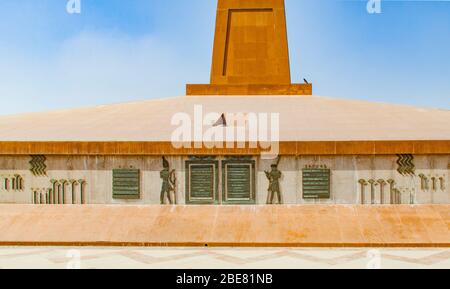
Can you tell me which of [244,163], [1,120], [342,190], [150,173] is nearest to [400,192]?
[342,190]

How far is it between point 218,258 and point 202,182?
3017 millimetres

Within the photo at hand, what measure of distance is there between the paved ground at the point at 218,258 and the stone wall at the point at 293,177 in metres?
2.06

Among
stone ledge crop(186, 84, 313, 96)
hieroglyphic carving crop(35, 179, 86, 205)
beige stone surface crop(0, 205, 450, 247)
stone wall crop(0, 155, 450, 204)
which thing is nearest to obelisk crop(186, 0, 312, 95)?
stone ledge crop(186, 84, 313, 96)

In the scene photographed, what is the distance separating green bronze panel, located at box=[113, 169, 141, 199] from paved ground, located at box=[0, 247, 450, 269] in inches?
80.3

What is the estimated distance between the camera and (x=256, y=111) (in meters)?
16.4

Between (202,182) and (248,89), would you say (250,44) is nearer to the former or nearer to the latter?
(248,89)

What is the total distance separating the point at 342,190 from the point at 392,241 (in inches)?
76.8

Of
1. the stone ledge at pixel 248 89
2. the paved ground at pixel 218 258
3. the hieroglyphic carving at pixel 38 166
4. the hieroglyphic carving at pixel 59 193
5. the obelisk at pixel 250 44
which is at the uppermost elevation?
the obelisk at pixel 250 44

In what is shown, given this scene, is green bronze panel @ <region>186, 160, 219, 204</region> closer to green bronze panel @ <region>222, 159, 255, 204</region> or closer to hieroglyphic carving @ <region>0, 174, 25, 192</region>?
green bronze panel @ <region>222, 159, 255, 204</region>

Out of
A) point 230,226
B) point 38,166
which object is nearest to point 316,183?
point 230,226

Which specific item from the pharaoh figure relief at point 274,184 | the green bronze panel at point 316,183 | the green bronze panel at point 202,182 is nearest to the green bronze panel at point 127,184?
the green bronze panel at point 202,182

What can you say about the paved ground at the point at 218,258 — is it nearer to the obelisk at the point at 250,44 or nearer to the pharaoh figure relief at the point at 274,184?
the pharaoh figure relief at the point at 274,184

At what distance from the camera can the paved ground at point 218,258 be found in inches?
371

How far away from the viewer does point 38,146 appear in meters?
13.0
